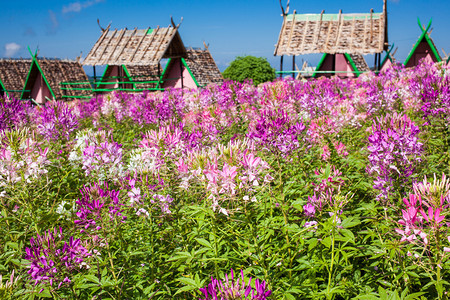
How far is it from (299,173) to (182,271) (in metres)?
1.80

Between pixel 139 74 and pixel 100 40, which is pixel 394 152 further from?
pixel 139 74

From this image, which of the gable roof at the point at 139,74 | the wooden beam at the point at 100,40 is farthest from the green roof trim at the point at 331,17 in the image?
the wooden beam at the point at 100,40

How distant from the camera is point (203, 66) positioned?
72.9 ft

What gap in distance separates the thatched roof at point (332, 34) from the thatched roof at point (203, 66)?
6.17m

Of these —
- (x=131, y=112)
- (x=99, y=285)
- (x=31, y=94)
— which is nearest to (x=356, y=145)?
(x=99, y=285)

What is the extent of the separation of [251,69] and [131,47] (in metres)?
7.49

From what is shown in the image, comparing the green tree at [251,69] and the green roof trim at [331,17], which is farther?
the green tree at [251,69]

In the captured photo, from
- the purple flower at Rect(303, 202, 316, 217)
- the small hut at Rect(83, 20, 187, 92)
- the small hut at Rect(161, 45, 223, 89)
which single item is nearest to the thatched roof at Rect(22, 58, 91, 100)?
the small hut at Rect(83, 20, 187, 92)

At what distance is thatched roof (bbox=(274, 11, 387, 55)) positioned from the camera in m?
15.4

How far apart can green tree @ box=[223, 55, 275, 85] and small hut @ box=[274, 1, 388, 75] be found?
12.8ft

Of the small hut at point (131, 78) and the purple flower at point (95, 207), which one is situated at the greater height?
the small hut at point (131, 78)

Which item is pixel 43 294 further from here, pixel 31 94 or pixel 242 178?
pixel 31 94

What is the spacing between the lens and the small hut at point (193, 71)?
68.9 ft

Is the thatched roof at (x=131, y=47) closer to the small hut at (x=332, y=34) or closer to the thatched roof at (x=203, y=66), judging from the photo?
the thatched roof at (x=203, y=66)
